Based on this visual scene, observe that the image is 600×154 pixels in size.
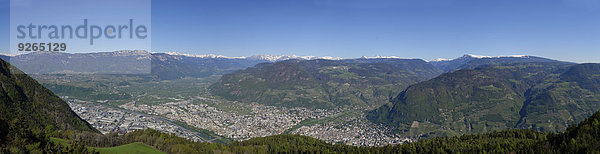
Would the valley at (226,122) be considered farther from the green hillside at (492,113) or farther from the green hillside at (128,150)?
the green hillside at (128,150)

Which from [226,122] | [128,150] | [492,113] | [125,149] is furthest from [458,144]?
[492,113]

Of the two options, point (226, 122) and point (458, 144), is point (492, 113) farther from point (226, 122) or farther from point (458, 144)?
point (226, 122)

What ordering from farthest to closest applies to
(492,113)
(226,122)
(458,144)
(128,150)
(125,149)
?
(492,113) → (226,122) → (458,144) → (125,149) → (128,150)

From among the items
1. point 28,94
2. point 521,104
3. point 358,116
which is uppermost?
point 28,94

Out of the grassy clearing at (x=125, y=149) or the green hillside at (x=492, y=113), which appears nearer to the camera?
the grassy clearing at (x=125, y=149)

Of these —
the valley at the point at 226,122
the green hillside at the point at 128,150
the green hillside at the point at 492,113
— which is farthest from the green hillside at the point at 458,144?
the green hillside at the point at 492,113

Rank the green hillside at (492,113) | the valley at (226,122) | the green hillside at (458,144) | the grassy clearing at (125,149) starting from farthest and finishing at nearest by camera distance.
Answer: the green hillside at (492,113) → the valley at (226,122) → the green hillside at (458,144) → the grassy clearing at (125,149)

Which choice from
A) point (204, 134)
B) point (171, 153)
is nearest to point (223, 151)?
point (171, 153)

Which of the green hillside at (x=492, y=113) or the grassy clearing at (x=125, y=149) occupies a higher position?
the grassy clearing at (x=125, y=149)

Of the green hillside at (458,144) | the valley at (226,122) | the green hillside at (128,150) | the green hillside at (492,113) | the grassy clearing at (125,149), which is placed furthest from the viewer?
the green hillside at (492,113)

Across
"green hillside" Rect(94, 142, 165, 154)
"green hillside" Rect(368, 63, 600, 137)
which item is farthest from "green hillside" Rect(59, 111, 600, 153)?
"green hillside" Rect(368, 63, 600, 137)

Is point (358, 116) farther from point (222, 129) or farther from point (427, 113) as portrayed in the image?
point (222, 129)
